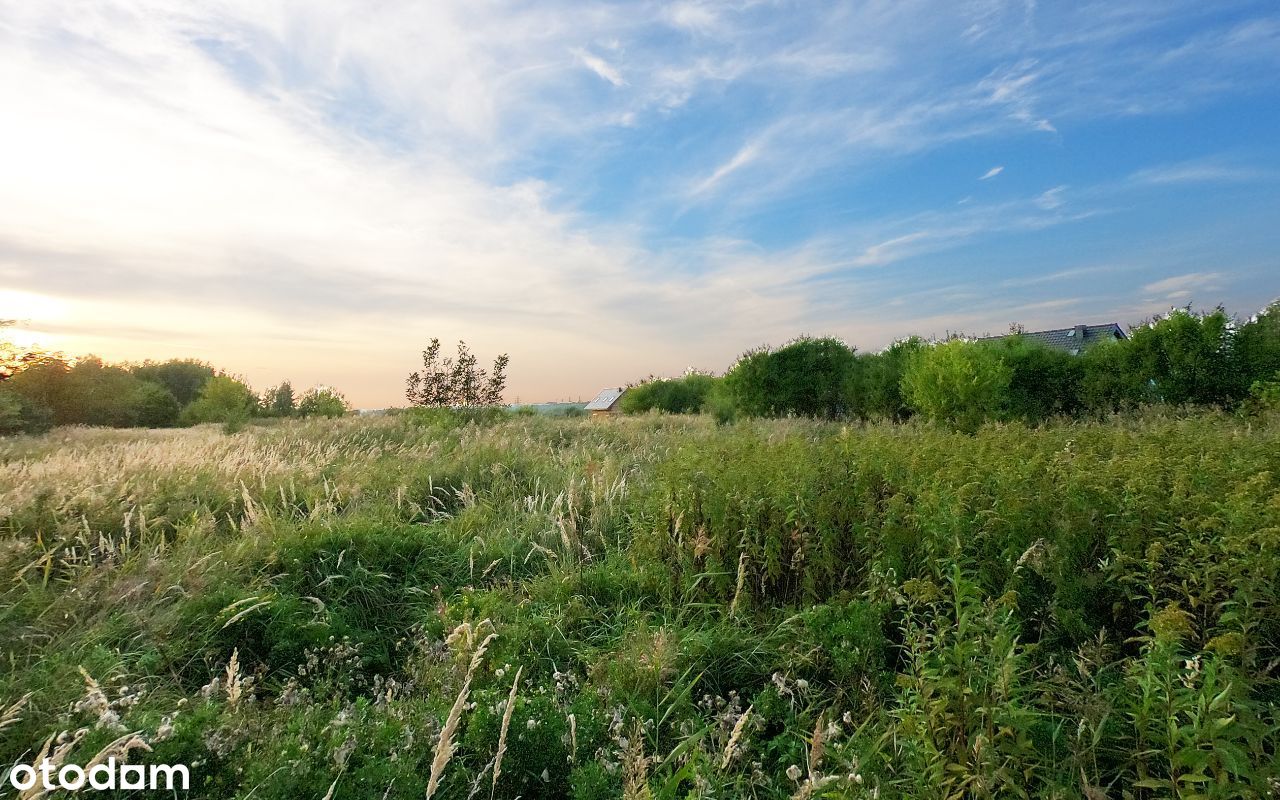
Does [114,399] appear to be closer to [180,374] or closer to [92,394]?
[92,394]

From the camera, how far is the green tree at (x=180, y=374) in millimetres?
40656

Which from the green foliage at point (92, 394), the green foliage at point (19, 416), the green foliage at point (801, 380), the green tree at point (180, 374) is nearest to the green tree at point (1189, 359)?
the green foliage at point (801, 380)

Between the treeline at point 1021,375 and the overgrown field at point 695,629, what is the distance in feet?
25.8

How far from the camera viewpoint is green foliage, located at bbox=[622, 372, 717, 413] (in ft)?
118

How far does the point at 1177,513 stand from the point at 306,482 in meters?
7.23

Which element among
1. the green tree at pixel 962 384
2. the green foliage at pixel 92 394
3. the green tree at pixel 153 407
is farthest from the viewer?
the green tree at pixel 153 407

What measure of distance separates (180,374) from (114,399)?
43.5 ft

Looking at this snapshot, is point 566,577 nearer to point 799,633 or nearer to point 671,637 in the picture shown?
point 671,637

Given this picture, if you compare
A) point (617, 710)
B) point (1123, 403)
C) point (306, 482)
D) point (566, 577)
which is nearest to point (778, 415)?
point (1123, 403)

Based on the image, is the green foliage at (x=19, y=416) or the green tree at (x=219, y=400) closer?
the green foliage at (x=19, y=416)

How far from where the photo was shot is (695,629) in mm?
3988

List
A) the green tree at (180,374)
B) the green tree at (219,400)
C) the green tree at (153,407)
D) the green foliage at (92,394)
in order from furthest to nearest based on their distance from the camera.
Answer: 1. the green tree at (180,374)
2. the green tree at (153,407)
3. the green tree at (219,400)
4. the green foliage at (92,394)

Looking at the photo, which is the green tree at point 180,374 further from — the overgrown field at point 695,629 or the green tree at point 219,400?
the overgrown field at point 695,629

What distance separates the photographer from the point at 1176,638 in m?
2.32
